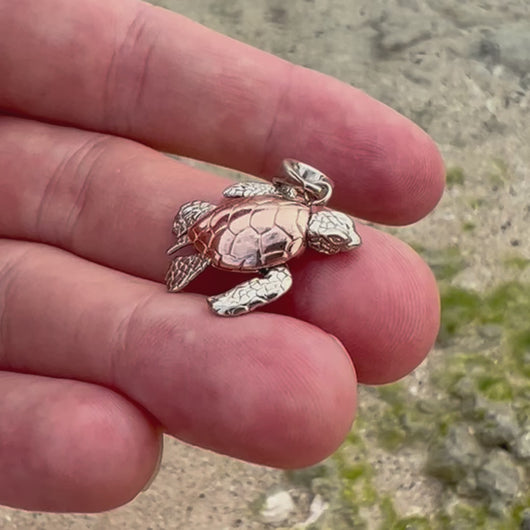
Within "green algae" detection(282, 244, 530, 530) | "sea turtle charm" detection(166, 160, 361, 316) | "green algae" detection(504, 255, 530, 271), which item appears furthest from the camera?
"green algae" detection(504, 255, 530, 271)

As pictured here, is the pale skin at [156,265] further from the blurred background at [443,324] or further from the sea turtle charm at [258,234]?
the blurred background at [443,324]

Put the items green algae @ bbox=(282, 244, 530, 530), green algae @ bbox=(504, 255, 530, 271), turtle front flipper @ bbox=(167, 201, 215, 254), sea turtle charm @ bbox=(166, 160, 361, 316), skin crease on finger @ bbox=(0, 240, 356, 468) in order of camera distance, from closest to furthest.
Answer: skin crease on finger @ bbox=(0, 240, 356, 468) → sea turtle charm @ bbox=(166, 160, 361, 316) → turtle front flipper @ bbox=(167, 201, 215, 254) → green algae @ bbox=(282, 244, 530, 530) → green algae @ bbox=(504, 255, 530, 271)

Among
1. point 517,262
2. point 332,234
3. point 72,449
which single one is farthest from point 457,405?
point 72,449

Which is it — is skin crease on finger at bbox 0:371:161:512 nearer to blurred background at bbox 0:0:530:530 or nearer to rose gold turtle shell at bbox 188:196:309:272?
rose gold turtle shell at bbox 188:196:309:272

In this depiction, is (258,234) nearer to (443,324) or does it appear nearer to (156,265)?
(156,265)

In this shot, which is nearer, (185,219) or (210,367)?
(210,367)

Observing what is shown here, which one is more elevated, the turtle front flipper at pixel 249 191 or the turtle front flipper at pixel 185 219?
the turtle front flipper at pixel 249 191

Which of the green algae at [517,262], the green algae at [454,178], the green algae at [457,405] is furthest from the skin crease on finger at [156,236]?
the green algae at [454,178]

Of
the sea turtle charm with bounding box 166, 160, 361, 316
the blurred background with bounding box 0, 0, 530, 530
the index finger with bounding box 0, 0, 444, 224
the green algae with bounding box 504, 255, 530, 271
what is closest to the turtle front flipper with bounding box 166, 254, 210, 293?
the sea turtle charm with bounding box 166, 160, 361, 316
